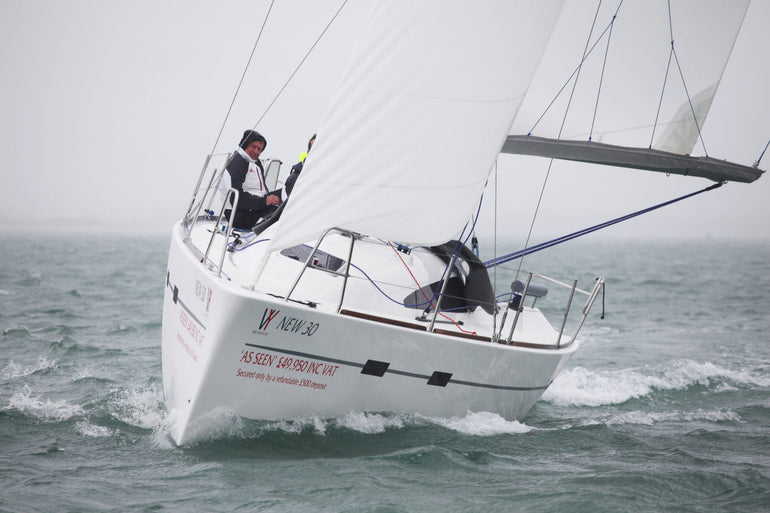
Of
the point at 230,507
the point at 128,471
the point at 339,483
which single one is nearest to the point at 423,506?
the point at 339,483

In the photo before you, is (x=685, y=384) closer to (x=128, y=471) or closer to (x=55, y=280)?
(x=128, y=471)

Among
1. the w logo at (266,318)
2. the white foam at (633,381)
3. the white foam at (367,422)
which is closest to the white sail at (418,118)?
the w logo at (266,318)

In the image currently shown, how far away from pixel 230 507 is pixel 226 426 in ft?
3.32

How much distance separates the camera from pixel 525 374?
6.23m

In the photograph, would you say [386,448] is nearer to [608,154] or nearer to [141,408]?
[141,408]

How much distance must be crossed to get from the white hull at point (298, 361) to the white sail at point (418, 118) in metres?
0.61

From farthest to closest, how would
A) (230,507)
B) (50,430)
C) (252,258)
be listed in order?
(252,258) → (50,430) → (230,507)

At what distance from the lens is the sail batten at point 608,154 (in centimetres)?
680

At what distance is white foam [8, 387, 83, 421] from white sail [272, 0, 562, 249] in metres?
2.83

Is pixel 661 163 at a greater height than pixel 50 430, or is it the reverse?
pixel 661 163

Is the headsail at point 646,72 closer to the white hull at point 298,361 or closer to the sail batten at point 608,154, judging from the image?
the sail batten at point 608,154

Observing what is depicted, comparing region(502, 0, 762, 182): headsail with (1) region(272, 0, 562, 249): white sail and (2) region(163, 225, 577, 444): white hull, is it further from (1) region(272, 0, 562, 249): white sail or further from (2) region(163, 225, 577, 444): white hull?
(2) region(163, 225, 577, 444): white hull

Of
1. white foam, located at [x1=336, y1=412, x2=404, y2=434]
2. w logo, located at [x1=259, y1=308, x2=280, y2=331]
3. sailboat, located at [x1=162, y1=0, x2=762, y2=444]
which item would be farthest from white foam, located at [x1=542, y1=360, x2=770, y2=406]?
w logo, located at [x1=259, y1=308, x2=280, y2=331]

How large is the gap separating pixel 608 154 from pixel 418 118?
2709mm
